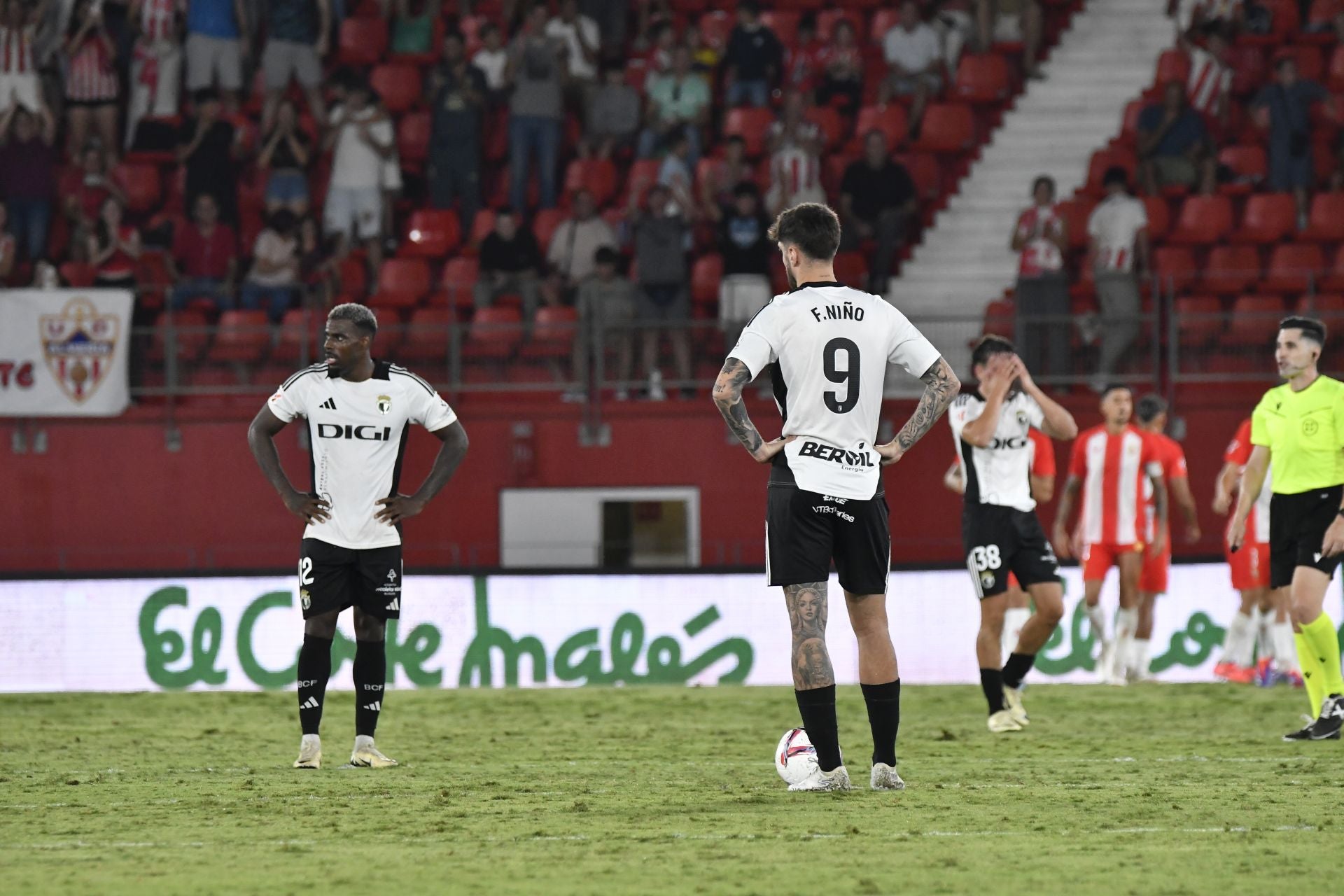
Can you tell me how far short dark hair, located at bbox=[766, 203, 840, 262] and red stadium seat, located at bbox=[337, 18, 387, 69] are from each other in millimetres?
15771

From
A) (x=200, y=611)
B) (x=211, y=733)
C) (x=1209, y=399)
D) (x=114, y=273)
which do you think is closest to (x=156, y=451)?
(x=114, y=273)

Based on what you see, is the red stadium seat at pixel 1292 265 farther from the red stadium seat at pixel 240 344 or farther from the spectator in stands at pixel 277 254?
the spectator in stands at pixel 277 254

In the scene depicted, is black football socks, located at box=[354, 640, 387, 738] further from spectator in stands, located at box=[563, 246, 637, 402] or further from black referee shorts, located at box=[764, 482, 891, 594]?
spectator in stands, located at box=[563, 246, 637, 402]

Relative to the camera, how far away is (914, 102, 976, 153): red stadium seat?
21781 millimetres

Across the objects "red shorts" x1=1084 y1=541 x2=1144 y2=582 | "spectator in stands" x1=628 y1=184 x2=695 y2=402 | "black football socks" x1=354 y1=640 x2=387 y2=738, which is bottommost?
"black football socks" x1=354 y1=640 x2=387 y2=738

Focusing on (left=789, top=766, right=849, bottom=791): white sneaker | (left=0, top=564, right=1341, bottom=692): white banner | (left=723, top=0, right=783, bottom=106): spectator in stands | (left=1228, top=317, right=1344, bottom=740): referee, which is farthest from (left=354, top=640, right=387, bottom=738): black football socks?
(left=723, top=0, right=783, bottom=106): spectator in stands

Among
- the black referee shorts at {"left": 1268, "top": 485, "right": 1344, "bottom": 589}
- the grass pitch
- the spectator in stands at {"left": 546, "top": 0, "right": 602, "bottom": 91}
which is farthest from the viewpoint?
the spectator in stands at {"left": 546, "top": 0, "right": 602, "bottom": 91}

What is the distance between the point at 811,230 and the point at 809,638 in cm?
158

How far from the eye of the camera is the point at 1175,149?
20.9 m

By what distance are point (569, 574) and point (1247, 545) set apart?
524 cm

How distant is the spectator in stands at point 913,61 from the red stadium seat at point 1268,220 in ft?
12.4

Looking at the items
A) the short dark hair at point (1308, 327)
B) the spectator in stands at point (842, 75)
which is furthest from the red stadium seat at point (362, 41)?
the short dark hair at point (1308, 327)

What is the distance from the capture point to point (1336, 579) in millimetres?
15156

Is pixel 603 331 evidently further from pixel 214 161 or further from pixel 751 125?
pixel 214 161
